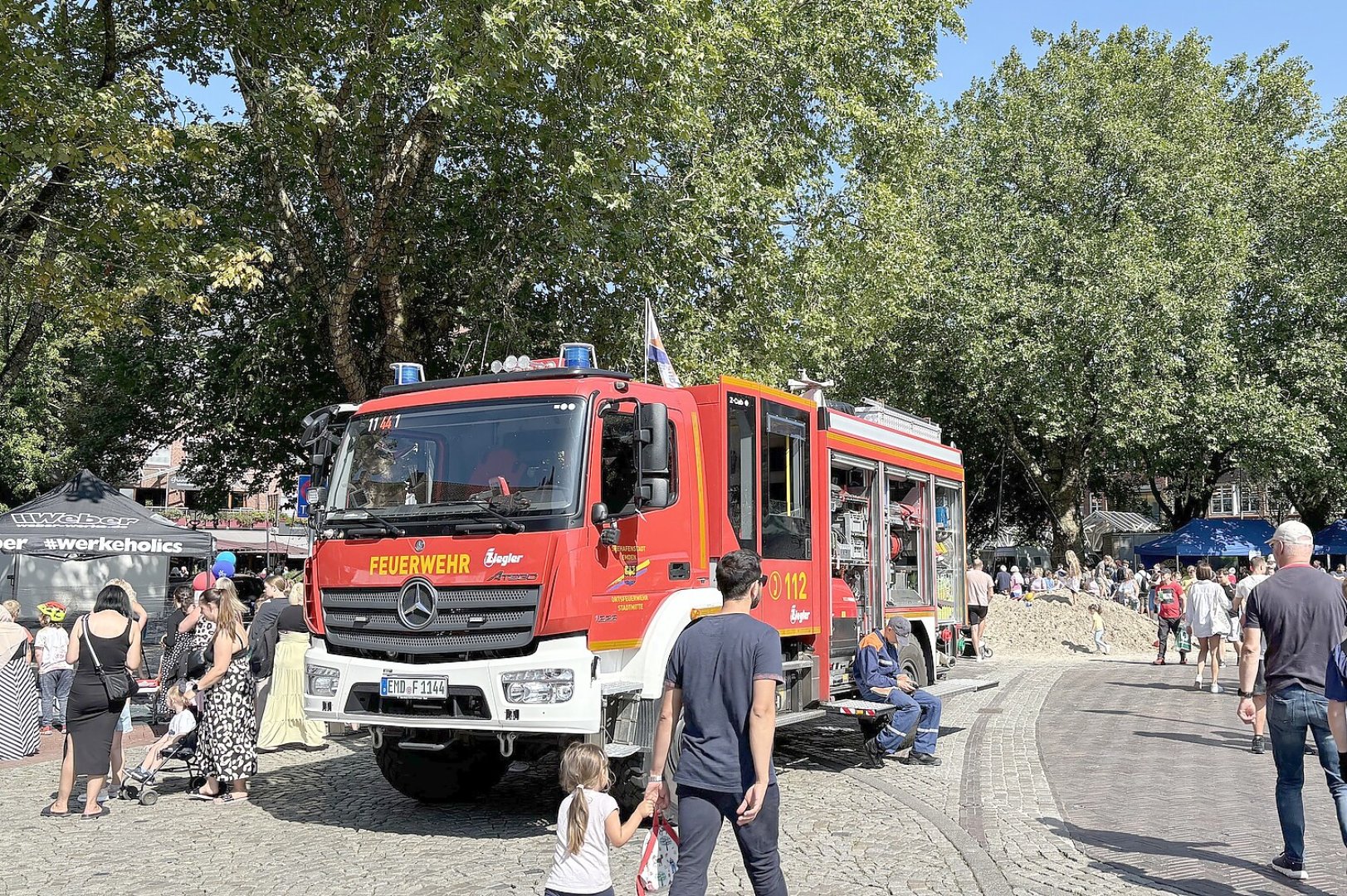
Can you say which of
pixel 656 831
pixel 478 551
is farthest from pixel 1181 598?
pixel 656 831

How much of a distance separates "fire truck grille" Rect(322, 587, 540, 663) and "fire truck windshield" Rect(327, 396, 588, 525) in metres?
0.51

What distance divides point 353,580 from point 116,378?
17.0 m

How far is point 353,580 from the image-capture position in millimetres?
8016

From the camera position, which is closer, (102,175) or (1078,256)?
(102,175)

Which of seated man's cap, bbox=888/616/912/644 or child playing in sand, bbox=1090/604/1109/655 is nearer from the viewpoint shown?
seated man's cap, bbox=888/616/912/644

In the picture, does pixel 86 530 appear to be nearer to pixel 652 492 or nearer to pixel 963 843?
pixel 652 492

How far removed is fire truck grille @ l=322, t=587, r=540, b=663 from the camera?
7.48 meters

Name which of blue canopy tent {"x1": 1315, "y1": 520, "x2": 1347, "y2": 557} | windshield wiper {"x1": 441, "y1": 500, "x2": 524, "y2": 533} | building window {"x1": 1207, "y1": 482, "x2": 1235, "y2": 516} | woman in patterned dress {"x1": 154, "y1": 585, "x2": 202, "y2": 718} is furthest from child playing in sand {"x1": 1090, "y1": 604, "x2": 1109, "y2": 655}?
building window {"x1": 1207, "y1": 482, "x2": 1235, "y2": 516}

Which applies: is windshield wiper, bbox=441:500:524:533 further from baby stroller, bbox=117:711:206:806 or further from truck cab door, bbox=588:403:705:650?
baby stroller, bbox=117:711:206:806

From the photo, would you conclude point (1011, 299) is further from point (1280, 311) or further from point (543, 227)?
point (543, 227)

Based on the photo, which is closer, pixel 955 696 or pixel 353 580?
pixel 353 580

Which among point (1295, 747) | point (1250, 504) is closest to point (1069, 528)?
point (1295, 747)

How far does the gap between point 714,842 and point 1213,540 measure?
39.3m

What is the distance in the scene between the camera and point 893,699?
10484 mm
